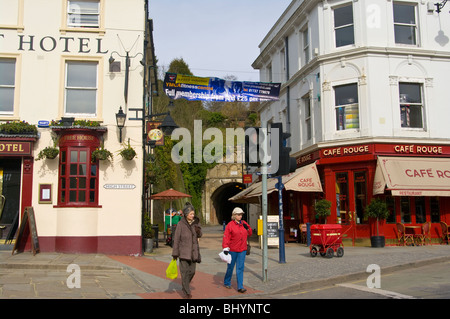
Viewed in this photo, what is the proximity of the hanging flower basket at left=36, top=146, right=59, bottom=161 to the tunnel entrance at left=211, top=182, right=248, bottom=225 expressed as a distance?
2724 cm

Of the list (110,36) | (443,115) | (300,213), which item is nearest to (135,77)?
(110,36)

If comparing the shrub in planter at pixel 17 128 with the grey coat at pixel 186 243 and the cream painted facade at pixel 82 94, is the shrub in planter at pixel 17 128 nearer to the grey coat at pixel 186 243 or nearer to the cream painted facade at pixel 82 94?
the cream painted facade at pixel 82 94

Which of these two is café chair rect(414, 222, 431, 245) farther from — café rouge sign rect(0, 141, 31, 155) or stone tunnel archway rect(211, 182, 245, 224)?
stone tunnel archway rect(211, 182, 245, 224)

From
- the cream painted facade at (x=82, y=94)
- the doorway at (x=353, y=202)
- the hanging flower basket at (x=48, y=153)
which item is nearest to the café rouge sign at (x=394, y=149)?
the doorway at (x=353, y=202)

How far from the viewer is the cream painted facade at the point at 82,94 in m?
A: 14.3

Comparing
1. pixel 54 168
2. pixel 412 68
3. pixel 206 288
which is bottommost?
pixel 206 288

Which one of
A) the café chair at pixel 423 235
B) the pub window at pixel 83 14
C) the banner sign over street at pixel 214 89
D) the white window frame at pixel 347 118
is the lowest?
the café chair at pixel 423 235

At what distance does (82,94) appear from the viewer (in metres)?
15.0

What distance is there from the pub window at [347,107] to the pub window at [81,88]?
394 inches

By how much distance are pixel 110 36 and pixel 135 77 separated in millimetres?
1650

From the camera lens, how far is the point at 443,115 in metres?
18.4

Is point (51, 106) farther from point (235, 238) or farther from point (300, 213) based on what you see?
point (300, 213)

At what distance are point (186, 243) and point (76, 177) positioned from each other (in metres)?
7.31

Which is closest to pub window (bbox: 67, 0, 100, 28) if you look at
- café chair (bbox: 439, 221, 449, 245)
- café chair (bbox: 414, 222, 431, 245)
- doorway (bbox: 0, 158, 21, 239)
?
doorway (bbox: 0, 158, 21, 239)
